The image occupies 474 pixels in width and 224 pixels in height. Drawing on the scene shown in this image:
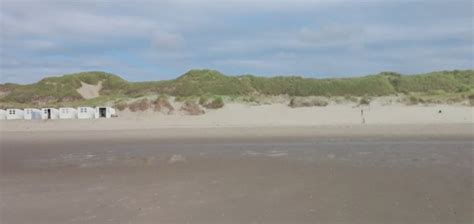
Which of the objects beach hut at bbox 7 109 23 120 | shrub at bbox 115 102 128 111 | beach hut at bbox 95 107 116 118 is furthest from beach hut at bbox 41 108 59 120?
shrub at bbox 115 102 128 111

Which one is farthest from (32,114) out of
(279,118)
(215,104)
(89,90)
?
(89,90)

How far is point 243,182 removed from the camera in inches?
400

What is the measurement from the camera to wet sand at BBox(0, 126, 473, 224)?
7.62 m

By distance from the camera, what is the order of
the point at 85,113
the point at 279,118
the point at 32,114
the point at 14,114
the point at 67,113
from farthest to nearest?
the point at 14,114, the point at 32,114, the point at 67,113, the point at 85,113, the point at 279,118

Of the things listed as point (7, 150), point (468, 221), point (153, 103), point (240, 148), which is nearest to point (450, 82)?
point (153, 103)

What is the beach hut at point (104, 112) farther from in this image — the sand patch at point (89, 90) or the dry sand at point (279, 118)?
the sand patch at point (89, 90)

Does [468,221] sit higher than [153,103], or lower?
lower

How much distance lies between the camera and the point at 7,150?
1791cm

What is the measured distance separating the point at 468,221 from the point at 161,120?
2049 cm

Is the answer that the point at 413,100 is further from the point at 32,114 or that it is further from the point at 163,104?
the point at 32,114

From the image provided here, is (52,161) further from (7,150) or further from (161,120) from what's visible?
(161,120)

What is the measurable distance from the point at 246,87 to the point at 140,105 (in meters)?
11.8

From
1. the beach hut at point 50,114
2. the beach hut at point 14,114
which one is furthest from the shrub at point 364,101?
the beach hut at point 14,114

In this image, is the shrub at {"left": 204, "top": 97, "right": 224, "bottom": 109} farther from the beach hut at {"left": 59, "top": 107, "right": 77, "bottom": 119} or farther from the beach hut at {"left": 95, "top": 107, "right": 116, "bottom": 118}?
the beach hut at {"left": 59, "top": 107, "right": 77, "bottom": 119}
